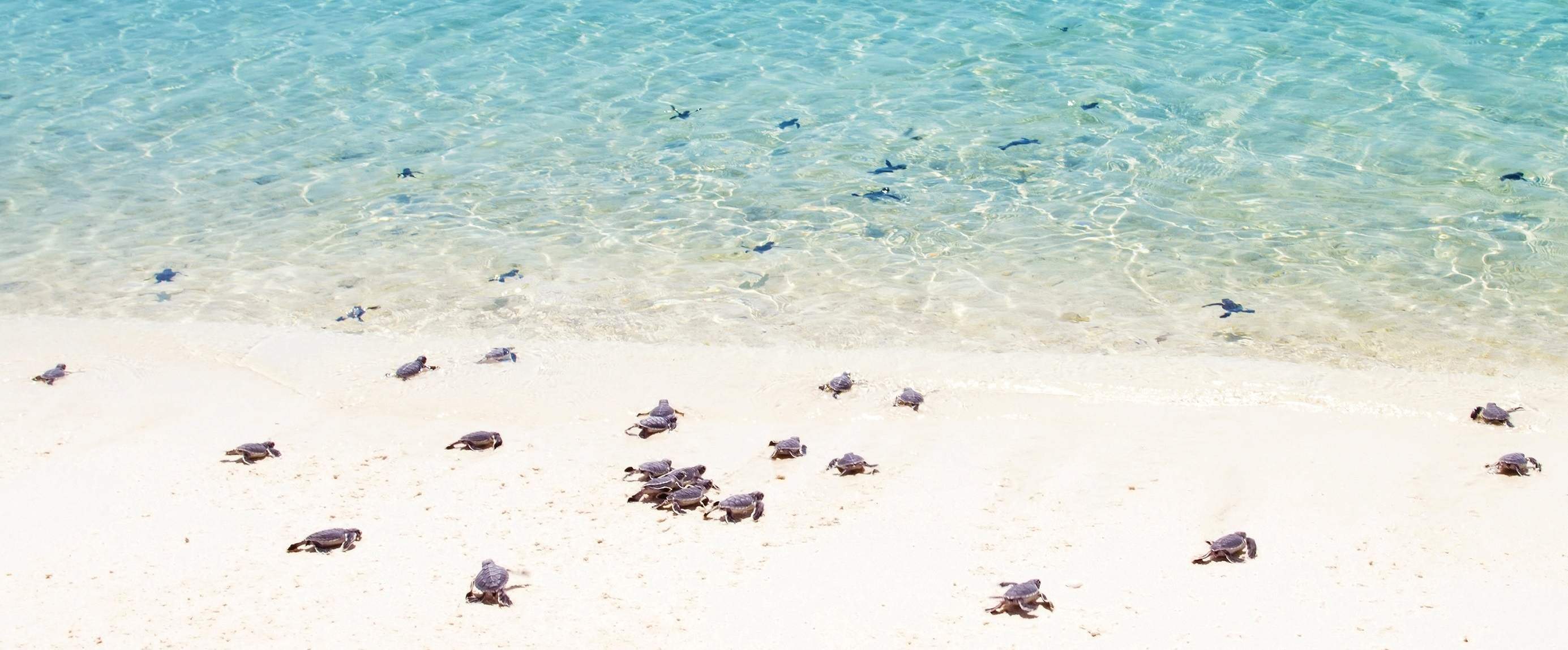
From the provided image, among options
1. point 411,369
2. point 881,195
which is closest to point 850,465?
point 411,369

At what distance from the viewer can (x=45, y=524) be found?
6672mm

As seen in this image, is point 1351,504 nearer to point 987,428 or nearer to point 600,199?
point 987,428

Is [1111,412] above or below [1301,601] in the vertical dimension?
below

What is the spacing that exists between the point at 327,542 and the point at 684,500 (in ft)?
6.69

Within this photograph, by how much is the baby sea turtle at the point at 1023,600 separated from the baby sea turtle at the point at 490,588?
2.48 meters

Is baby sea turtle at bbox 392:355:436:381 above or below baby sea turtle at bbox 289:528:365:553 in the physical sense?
below

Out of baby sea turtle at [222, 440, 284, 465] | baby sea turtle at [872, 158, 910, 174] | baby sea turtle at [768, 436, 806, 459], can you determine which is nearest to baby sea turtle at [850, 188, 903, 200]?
baby sea turtle at [872, 158, 910, 174]

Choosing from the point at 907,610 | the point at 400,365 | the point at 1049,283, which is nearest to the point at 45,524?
the point at 400,365

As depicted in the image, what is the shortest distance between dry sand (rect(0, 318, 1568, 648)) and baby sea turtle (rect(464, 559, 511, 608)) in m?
0.08

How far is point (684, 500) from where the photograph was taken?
22.9 feet

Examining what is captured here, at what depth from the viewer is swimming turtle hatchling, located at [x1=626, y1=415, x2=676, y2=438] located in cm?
824

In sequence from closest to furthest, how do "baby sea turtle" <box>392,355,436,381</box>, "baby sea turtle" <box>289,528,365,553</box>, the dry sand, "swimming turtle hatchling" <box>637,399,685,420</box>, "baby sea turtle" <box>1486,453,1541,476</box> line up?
the dry sand < "baby sea turtle" <box>289,528,365,553</box> < "baby sea turtle" <box>1486,453,1541,476</box> < "swimming turtle hatchling" <box>637,399,685,420</box> < "baby sea turtle" <box>392,355,436,381</box>

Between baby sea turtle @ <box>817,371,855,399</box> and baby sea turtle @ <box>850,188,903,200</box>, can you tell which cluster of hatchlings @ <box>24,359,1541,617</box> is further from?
baby sea turtle @ <box>850,188,903,200</box>

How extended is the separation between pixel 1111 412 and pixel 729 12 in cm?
1449
